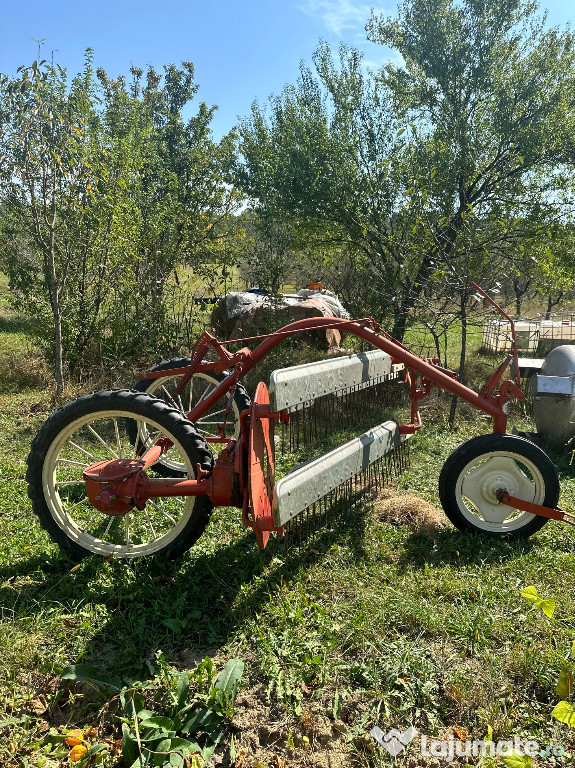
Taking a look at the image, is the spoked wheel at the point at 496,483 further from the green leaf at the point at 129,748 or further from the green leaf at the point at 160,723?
the green leaf at the point at 129,748

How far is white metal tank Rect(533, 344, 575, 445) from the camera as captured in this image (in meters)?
5.49

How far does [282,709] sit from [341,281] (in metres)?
10.3

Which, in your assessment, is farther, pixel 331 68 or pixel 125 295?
pixel 331 68

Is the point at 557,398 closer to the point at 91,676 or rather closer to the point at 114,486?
the point at 114,486

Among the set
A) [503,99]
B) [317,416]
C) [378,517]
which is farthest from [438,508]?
[503,99]

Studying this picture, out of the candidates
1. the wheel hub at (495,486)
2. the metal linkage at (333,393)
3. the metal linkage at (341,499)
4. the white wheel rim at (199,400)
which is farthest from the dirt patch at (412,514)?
the white wheel rim at (199,400)

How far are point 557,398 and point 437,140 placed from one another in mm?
4746

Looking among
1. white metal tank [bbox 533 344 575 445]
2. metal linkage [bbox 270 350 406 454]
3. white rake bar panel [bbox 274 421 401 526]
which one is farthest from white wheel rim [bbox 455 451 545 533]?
white metal tank [bbox 533 344 575 445]

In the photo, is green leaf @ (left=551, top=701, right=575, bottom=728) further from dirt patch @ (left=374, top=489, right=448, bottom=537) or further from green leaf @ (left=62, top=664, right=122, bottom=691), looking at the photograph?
dirt patch @ (left=374, top=489, right=448, bottom=537)

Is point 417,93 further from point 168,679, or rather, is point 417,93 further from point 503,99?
point 168,679

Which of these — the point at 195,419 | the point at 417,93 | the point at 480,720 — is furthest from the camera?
the point at 417,93

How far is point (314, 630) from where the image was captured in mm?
2760

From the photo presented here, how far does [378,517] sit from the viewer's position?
13.2ft

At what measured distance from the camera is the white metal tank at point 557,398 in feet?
18.0
